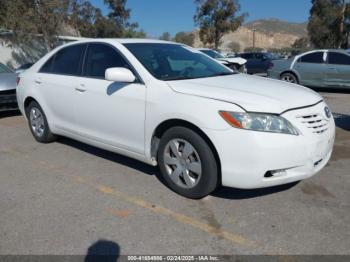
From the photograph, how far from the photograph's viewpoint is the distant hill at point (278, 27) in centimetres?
14504

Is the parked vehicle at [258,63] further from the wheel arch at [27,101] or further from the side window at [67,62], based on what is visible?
the side window at [67,62]

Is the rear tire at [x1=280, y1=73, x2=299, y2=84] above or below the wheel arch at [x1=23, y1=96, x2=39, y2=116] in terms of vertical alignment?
above

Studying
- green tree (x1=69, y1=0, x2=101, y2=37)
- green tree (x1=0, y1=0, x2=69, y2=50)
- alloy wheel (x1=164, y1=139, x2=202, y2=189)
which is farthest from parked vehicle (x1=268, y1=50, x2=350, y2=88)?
green tree (x1=69, y1=0, x2=101, y2=37)

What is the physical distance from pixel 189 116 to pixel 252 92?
643 millimetres

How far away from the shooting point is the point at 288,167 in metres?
3.41

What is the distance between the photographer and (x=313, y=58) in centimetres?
1267

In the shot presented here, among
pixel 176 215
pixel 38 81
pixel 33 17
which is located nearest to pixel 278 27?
pixel 33 17

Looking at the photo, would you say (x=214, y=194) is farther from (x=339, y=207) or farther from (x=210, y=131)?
(x=339, y=207)

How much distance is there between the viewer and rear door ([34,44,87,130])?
506cm

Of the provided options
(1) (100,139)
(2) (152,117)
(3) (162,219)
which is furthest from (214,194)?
(1) (100,139)

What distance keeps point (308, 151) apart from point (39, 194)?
2797 mm

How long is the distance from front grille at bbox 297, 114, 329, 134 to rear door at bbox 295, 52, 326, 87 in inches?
371

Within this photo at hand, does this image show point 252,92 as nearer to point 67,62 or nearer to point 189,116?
point 189,116

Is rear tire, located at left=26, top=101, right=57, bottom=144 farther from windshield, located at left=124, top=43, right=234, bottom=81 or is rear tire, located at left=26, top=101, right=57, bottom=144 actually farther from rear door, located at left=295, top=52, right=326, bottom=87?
rear door, located at left=295, top=52, right=326, bottom=87
